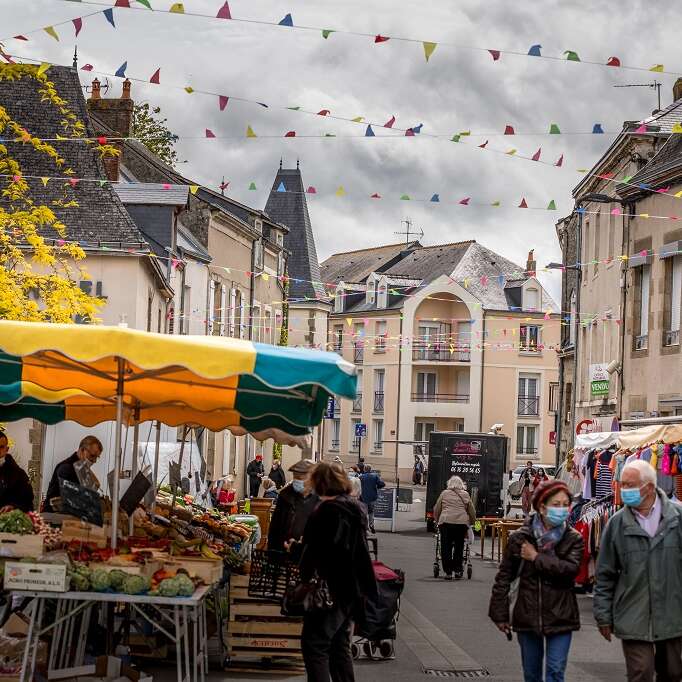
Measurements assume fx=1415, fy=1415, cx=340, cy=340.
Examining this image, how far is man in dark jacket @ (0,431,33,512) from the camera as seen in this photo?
12859 mm

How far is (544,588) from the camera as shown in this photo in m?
8.68

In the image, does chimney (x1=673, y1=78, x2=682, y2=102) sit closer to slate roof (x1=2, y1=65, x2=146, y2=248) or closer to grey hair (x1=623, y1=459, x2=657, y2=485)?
slate roof (x1=2, y1=65, x2=146, y2=248)

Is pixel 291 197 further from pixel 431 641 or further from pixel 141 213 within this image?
pixel 431 641

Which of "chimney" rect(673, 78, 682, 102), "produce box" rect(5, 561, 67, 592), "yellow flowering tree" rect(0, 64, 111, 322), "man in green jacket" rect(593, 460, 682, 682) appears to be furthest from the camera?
"chimney" rect(673, 78, 682, 102)

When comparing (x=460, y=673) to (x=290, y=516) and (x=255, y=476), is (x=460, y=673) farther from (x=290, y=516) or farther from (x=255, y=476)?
(x=255, y=476)

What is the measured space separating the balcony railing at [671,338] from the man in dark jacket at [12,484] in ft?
62.5

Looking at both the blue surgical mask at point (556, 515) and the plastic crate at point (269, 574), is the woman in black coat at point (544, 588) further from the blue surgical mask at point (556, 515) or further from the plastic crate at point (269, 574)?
the plastic crate at point (269, 574)

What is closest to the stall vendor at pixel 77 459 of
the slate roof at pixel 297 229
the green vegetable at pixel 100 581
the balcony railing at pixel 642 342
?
the green vegetable at pixel 100 581

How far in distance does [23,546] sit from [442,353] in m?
73.3

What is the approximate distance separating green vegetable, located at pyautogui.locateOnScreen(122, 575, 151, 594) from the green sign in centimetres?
2750

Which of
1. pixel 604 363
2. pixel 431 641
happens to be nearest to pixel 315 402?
pixel 431 641

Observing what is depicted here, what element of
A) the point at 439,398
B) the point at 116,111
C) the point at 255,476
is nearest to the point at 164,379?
the point at 255,476

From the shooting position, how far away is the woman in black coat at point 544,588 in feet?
28.3

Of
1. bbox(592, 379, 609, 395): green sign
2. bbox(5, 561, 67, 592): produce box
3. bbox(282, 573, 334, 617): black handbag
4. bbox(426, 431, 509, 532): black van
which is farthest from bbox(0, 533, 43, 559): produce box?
bbox(426, 431, 509, 532): black van
